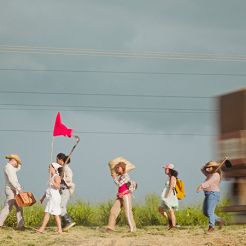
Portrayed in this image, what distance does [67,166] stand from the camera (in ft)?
61.4

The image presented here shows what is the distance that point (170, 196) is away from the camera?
19438 mm

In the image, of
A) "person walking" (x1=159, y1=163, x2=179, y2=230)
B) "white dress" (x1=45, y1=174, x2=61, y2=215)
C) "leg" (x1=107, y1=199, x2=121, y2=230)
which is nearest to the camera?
"leg" (x1=107, y1=199, x2=121, y2=230)

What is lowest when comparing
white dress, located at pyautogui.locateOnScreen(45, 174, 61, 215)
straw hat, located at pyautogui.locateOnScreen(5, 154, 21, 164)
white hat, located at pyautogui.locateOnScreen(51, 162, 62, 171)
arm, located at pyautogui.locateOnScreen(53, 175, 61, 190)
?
white dress, located at pyautogui.locateOnScreen(45, 174, 61, 215)

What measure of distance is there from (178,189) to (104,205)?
4.45 metres

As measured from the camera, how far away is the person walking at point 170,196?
Answer: 19.3m

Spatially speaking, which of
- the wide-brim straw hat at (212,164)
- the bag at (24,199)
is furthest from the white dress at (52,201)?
the wide-brim straw hat at (212,164)

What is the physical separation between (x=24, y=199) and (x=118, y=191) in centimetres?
234

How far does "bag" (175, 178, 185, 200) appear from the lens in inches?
782

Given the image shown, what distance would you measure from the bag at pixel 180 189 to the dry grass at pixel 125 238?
1296 mm

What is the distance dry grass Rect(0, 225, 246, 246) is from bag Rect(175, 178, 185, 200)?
51.0 inches

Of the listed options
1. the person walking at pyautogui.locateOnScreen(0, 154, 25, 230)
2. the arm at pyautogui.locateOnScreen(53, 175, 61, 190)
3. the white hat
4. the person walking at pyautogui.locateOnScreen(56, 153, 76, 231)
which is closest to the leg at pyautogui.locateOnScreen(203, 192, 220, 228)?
the person walking at pyautogui.locateOnScreen(56, 153, 76, 231)

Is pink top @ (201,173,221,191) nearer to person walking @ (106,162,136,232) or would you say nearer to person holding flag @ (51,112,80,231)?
person walking @ (106,162,136,232)

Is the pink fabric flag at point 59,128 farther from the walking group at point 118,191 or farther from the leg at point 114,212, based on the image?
the leg at point 114,212

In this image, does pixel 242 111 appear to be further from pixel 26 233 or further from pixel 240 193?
pixel 26 233
